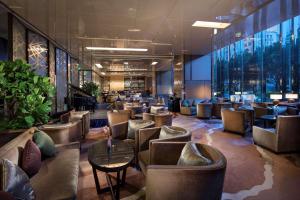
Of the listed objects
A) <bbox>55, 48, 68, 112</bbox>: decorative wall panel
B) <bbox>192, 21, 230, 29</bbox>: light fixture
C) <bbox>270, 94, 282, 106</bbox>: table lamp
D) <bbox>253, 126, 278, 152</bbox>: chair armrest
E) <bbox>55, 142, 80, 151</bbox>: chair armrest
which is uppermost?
<bbox>192, 21, 230, 29</bbox>: light fixture

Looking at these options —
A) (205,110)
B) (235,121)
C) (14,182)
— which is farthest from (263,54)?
(14,182)

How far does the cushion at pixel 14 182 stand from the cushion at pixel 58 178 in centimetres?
20

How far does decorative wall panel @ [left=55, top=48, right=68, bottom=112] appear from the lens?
7.46 m

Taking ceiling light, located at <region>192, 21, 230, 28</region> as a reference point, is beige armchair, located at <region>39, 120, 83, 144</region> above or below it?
below

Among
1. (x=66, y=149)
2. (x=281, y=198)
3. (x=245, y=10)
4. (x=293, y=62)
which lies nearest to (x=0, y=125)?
(x=66, y=149)

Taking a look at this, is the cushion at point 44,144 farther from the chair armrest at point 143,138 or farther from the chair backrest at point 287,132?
the chair backrest at point 287,132

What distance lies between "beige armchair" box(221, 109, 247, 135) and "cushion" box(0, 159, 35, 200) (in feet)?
17.6

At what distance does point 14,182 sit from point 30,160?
647mm

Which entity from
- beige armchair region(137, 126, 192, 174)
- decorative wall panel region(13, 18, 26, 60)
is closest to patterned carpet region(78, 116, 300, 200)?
beige armchair region(137, 126, 192, 174)

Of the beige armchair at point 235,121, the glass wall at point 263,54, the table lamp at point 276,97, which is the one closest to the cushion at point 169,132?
the beige armchair at point 235,121

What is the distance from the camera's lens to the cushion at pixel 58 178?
1.79 metres

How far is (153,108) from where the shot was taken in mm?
6844

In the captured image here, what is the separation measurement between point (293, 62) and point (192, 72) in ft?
18.7

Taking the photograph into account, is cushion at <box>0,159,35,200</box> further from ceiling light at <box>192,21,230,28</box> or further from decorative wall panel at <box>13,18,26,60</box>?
ceiling light at <box>192,21,230,28</box>
